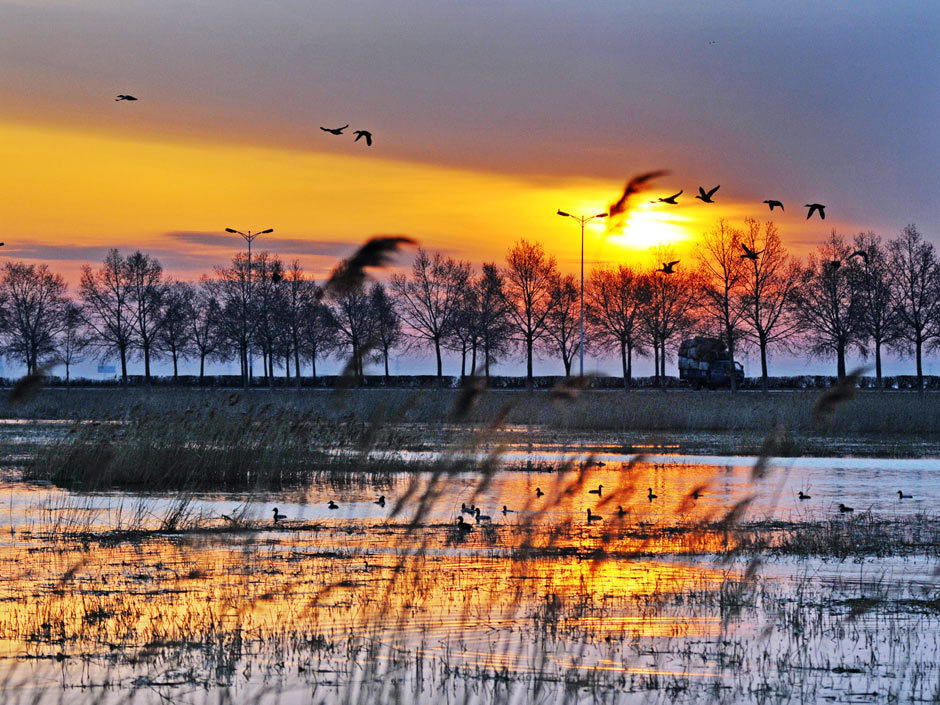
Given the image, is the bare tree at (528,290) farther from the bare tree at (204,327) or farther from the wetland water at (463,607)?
the wetland water at (463,607)

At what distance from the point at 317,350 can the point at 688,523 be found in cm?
7874

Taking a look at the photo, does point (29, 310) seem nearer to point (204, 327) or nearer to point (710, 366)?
point (204, 327)

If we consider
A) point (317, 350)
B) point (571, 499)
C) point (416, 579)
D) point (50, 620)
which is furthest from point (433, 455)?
point (317, 350)

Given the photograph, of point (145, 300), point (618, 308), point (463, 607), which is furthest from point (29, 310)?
point (463, 607)

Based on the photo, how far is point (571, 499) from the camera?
51.8 ft

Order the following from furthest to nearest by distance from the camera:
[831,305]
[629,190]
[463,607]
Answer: [831,305] < [463,607] < [629,190]

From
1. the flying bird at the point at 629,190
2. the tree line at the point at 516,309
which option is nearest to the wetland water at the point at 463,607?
the flying bird at the point at 629,190

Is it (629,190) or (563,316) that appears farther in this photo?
(563,316)

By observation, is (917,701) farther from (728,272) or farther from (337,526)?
(728,272)

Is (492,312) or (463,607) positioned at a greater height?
(492,312)

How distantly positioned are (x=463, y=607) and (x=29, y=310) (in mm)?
90884

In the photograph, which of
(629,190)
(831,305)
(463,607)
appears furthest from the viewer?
(831,305)

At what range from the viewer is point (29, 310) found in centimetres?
9206

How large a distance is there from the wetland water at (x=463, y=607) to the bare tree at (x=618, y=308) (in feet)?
223
